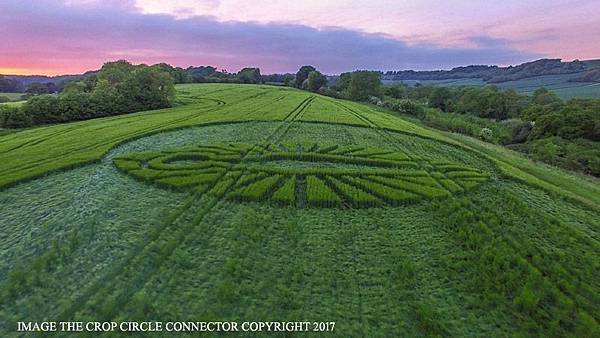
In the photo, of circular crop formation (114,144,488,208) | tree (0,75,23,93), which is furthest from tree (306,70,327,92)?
tree (0,75,23,93)

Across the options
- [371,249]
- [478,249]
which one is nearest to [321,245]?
[371,249]

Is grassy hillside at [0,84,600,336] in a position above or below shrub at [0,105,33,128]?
below

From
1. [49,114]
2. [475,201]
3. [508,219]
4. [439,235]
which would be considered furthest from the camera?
[49,114]

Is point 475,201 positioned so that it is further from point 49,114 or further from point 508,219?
point 49,114

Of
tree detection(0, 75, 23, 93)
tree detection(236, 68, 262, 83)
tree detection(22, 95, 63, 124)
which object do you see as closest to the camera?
tree detection(22, 95, 63, 124)

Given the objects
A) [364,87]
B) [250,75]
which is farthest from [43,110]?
[250,75]

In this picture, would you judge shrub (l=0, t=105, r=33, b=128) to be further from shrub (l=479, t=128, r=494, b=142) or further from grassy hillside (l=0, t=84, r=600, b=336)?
shrub (l=479, t=128, r=494, b=142)

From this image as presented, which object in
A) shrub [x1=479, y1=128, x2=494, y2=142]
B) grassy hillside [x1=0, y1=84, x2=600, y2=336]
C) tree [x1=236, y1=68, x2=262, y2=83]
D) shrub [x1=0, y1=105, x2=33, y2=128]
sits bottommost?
shrub [x1=479, y1=128, x2=494, y2=142]
